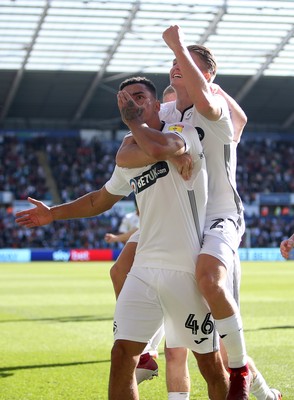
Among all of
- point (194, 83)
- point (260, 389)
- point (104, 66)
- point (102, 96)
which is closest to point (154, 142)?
point (194, 83)

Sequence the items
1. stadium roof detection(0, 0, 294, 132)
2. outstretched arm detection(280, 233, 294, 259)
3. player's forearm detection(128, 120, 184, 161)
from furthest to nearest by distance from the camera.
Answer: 1. stadium roof detection(0, 0, 294, 132)
2. outstretched arm detection(280, 233, 294, 259)
3. player's forearm detection(128, 120, 184, 161)

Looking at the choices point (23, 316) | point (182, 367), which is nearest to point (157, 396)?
point (182, 367)

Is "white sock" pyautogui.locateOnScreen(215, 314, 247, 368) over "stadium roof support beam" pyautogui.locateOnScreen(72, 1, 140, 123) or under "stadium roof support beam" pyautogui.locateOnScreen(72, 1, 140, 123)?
under

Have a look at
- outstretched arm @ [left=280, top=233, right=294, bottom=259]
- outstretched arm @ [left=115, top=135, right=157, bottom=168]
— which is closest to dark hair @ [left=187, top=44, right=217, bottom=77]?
outstretched arm @ [left=115, top=135, right=157, bottom=168]

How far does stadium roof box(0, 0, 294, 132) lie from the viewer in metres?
41.9

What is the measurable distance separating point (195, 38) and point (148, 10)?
4881 mm

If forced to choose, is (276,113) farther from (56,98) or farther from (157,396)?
(157,396)

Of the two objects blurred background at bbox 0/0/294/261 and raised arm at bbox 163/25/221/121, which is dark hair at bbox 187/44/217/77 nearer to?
raised arm at bbox 163/25/221/121

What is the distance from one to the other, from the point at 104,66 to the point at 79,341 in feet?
127

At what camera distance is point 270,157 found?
5838 cm

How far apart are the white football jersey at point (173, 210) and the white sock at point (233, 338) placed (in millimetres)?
382

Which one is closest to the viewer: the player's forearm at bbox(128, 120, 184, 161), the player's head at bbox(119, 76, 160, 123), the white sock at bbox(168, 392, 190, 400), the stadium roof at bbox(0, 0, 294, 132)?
the player's forearm at bbox(128, 120, 184, 161)

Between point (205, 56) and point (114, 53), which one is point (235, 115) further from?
point (114, 53)

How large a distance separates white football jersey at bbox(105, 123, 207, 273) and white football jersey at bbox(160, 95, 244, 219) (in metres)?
0.17
